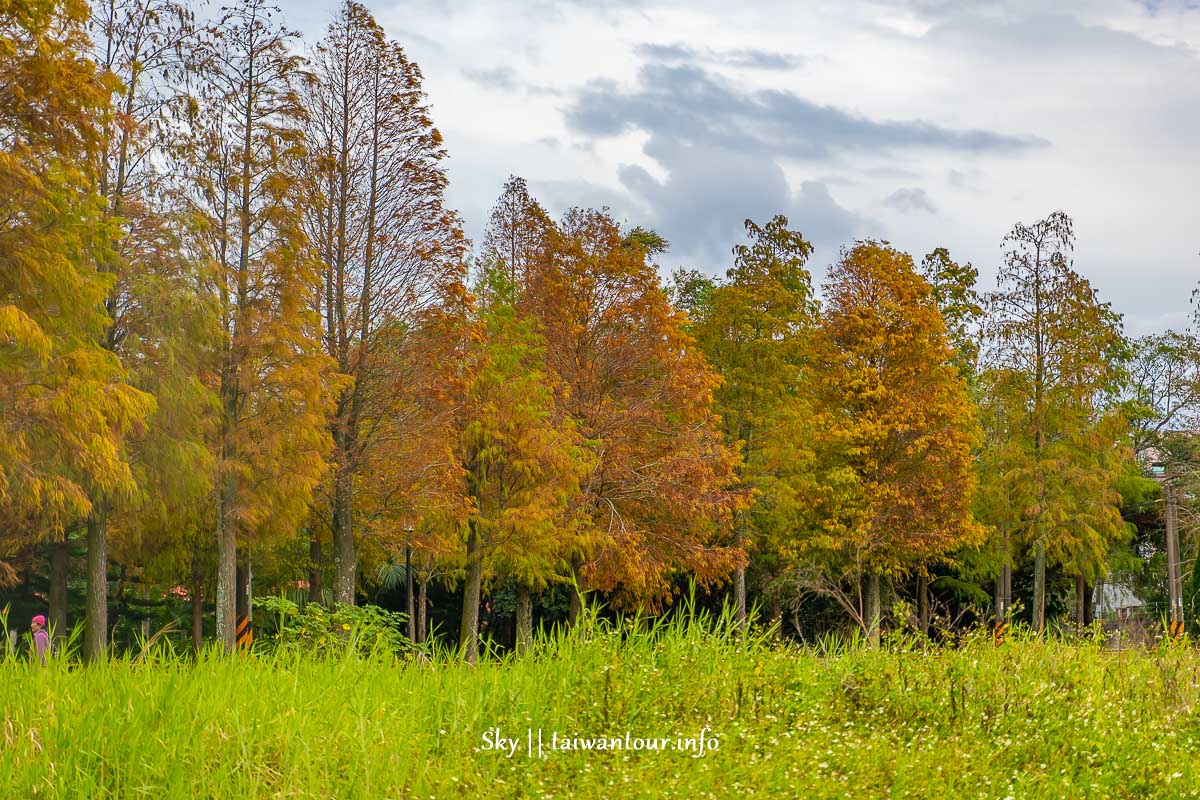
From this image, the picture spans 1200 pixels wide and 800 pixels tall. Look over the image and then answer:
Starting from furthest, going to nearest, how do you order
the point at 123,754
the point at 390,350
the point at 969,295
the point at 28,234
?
the point at 969,295, the point at 390,350, the point at 28,234, the point at 123,754

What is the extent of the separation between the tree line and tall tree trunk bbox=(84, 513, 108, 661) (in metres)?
0.05

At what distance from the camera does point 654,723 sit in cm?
607

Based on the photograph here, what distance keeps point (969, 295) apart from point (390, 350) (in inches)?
697

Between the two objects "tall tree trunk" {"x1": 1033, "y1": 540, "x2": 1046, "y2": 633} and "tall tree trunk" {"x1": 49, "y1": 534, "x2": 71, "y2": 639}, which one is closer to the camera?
"tall tree trunk" {"x1": 49, "y1": 534, "x2": 71, "y2": 639}

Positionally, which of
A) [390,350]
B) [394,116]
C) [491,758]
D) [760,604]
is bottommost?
[760,604]

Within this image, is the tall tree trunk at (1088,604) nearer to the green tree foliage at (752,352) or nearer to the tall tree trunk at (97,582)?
the green tree foliage at (752,352)

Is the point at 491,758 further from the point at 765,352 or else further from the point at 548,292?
the point at 765,352

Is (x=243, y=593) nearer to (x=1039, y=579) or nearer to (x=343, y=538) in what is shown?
(x=343, y=538)

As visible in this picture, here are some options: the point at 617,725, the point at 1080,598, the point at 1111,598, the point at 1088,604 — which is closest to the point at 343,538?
the point at 617,725

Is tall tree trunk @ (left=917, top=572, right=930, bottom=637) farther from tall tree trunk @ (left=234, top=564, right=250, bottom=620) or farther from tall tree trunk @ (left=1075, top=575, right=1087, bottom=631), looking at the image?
tall tree trunk @ (left=234, top=564, right=250, bottom=620)

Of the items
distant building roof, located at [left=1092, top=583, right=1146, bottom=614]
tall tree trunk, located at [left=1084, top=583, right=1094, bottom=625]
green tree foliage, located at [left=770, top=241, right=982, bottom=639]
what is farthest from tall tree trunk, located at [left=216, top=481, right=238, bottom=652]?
tall tree trunk, located at [left=1084, top=583, right=1094, bottom=625]

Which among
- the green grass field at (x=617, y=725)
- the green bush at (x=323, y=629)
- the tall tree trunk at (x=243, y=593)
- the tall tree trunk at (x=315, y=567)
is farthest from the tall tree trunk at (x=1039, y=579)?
the green grass field at (x=617, y=725)

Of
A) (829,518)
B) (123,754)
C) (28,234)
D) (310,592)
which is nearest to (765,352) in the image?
(829,518)

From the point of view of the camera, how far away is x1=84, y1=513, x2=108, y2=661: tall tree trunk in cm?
1419
